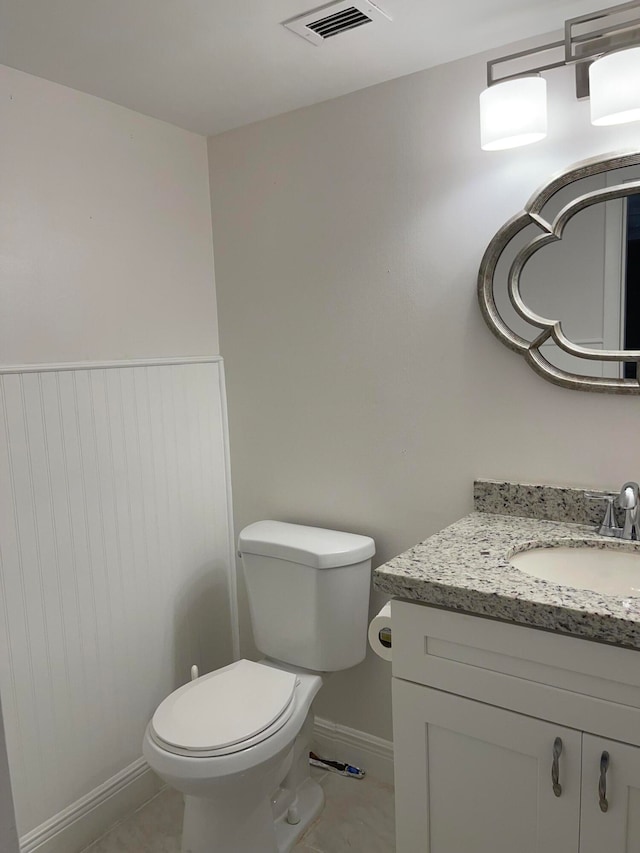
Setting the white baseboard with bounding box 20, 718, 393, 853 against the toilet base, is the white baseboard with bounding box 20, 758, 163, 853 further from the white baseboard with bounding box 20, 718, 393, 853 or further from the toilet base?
the toilet base

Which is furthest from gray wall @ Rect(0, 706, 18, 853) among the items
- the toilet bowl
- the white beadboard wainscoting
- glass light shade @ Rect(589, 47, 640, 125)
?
glass light shade @ Rect(589, 47, 640, 125)

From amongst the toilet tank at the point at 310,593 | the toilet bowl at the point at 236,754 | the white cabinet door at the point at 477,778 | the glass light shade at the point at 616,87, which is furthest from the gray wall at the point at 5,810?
the glass light shade at the point at 616,87

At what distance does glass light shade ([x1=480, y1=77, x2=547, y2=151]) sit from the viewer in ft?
5.27

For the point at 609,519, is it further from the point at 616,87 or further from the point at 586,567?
the point at 616,87

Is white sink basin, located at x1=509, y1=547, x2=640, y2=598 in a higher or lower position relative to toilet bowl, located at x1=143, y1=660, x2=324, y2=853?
higher

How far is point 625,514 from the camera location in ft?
5.38

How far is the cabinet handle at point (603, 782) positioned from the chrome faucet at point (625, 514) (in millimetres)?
531

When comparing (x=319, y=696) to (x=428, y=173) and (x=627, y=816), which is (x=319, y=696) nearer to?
Answer: (x=627, y=816)

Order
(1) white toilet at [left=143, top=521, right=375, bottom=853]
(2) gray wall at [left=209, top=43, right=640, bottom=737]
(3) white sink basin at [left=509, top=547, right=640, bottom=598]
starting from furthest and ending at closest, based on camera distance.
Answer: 1. (2) gray wall at [left=209, top=43, right=640, bottom=737]
2. (1) white toilet at [left=143, top=521, right=375, bottom=853]
3. (3) white sink basin at [left=509, top=547, right=640, bottom=598]

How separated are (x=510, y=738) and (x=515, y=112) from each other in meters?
1.38

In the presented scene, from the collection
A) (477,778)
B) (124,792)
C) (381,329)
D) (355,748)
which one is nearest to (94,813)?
(124,792)

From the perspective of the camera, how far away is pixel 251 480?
97.3 inches

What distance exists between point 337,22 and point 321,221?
0.64 metres

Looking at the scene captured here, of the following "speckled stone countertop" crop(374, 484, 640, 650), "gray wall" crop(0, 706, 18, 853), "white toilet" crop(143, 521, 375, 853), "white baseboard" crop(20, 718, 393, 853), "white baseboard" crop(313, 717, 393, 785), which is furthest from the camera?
"white baseboard" crop(313, 717, 393, 785)
